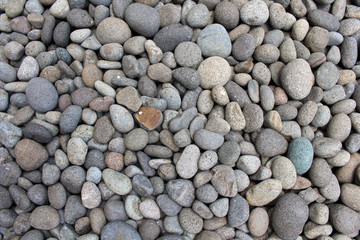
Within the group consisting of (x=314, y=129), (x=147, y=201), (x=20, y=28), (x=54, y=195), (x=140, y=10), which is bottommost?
(x=54, y=195)

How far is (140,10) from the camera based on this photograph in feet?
6.27

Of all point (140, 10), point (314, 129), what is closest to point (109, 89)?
point (140, 10)

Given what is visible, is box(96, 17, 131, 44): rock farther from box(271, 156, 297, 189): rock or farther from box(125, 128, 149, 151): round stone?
box(271, 156, 297, 189): rock

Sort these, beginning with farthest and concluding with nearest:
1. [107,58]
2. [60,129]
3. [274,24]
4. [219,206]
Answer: [274,24] → [107,58] → [60,129] → [219,206]

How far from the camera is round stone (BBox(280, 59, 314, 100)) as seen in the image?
6.07 feet

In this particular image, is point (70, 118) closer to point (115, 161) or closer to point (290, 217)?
point (115, 161)

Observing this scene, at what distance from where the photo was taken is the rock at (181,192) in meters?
1.64

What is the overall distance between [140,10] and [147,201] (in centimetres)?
143

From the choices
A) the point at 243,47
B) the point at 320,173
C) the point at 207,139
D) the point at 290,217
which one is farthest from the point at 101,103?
the point at 320,173

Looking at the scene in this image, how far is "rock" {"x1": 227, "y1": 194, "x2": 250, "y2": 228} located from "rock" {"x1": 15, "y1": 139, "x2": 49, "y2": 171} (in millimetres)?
1343

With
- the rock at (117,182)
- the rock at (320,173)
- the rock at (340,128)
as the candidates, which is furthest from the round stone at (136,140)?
the rock at (340,128)

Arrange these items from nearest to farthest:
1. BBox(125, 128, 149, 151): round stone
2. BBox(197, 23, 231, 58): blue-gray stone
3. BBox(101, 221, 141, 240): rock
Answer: BBox(101, 221, 141, 240): rock, BBox(125, 128, 149, 151): round stone, BBox(197, 23, 231, 58): blue-gray stone

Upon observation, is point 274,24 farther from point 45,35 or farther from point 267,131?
point 45,35

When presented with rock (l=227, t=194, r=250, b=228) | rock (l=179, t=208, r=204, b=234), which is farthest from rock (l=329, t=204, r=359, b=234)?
rock (l=179, t=208, r=204, b=234)
